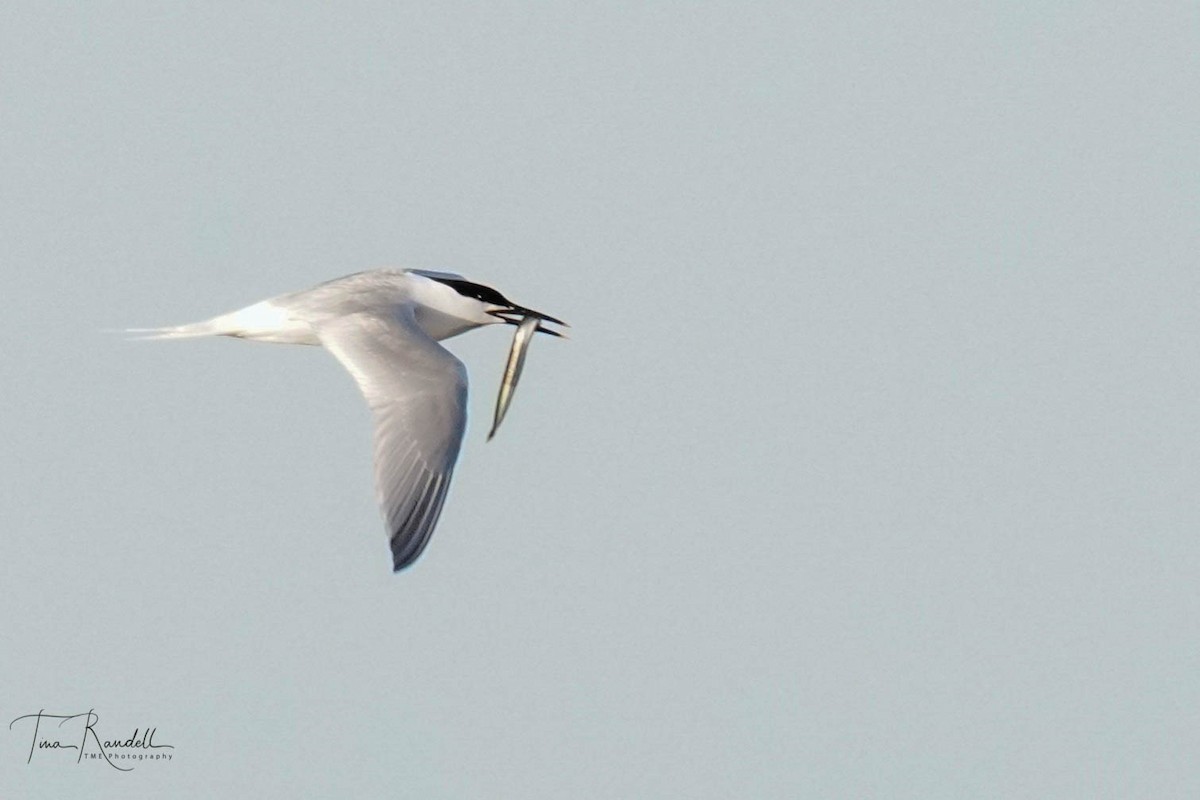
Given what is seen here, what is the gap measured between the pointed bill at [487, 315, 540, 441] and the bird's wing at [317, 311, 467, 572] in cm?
85

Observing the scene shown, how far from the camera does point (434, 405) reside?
9602 mm

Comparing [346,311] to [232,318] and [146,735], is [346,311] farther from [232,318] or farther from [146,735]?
[146,735]

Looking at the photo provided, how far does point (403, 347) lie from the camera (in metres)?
9.98

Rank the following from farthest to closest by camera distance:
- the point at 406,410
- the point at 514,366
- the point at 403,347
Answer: the point at 514,366, the point at 403,347, the point at 406,410

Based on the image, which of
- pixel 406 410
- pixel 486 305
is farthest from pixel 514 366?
pixel 406 410

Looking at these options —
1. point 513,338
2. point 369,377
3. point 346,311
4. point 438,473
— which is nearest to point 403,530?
point 438,473

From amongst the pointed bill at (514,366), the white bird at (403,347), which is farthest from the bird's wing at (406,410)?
the pointed bill at (514,366)

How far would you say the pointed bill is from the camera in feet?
36.0

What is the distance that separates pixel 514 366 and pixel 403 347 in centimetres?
136

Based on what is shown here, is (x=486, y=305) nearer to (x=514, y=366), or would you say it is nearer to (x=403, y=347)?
(x=514, y=366)

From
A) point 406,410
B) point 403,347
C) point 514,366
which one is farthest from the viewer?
point 514,366

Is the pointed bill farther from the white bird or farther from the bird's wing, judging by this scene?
the bird's wing

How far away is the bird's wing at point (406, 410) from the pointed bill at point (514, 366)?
849mm

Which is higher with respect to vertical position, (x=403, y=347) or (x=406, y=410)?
(x=403, y=347)
